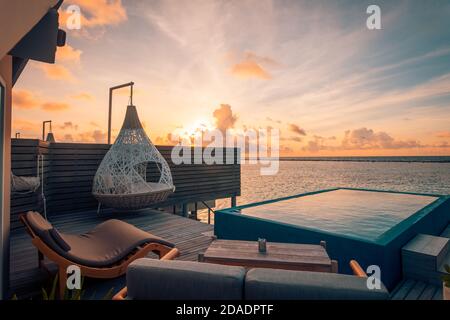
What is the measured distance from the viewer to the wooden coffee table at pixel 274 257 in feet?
8.96

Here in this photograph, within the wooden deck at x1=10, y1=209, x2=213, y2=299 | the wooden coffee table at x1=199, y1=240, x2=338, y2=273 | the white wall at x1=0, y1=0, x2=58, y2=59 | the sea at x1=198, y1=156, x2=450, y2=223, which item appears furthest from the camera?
the sea at x1=198, y1=156, x2=450, y2=223

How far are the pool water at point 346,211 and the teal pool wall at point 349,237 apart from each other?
0.34 meters

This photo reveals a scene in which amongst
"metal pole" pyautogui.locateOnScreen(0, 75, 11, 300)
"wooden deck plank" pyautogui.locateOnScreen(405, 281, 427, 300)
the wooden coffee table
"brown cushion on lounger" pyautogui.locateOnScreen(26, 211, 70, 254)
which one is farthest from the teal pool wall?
"metal pole" pyautogui.locateOnScreen(0, 75, 11, 300)

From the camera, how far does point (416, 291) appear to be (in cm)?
350

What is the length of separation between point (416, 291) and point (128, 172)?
6.46 meters

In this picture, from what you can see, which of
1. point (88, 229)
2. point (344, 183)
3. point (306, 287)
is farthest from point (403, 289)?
point (344, 183)

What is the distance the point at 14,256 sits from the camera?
4.41 m

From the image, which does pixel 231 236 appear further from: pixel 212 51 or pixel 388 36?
pixel 388 36

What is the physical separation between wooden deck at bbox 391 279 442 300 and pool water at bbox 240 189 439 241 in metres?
1.12

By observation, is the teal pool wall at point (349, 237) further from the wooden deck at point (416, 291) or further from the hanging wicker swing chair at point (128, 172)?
the hanging wicker swing chair at point (128, 172)

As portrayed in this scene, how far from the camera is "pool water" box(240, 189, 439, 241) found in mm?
5755

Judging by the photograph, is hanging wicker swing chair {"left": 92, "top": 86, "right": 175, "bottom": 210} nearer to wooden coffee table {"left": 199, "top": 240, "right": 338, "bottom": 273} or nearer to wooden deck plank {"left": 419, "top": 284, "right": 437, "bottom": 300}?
wooden coffee table {"left": 199, "top": 240, "right": 338, "bottom": 273}

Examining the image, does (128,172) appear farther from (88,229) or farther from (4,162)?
(4,162)
